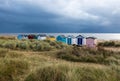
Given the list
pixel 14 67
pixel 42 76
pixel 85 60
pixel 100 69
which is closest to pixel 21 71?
pixel 14 67

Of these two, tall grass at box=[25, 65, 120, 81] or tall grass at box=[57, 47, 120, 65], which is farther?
tall grass at box=[57, 47, 120, 65]

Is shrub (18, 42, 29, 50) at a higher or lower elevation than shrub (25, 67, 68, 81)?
lower

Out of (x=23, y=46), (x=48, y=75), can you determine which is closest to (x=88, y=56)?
(x=23, y=46)

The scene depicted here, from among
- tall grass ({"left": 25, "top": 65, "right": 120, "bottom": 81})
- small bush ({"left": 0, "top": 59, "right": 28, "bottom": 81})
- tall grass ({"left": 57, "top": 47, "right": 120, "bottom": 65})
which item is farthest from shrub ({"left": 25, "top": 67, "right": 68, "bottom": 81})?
tall grass ({"left": 57, "top": 47, "right": 120, "bottom": 65})

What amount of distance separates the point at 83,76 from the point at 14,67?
248 cm

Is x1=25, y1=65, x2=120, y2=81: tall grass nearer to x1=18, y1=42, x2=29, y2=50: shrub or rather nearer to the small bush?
the small bush

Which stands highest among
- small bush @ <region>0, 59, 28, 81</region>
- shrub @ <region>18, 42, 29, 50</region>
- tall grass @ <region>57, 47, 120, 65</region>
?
small bush @ <region>0, 59, 28, 81</region>

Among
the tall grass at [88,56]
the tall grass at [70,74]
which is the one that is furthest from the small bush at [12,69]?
the tall grass at [88,56]

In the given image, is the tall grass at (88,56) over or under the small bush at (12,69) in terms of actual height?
under

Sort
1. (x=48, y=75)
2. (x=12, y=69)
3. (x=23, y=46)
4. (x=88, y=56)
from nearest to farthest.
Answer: (x=48, y=75), (x=12, y=69), (x=88, y=56), (x=23, y=46)

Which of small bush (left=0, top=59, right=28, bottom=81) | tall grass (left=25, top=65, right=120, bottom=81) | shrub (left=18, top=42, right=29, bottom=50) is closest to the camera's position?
tall grass (left=25, top=65, right=120, bottom=81)

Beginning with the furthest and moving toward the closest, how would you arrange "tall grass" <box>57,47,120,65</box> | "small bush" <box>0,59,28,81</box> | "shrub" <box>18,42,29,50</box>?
"shrub" <box>18,42,29,50</box> < "tall grass" <box>57,47,120,65</box> < "small bush" <box>0,59,28,81</box>

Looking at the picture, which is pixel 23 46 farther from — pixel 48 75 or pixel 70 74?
pixel 70 74

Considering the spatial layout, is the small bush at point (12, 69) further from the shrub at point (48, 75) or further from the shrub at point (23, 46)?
the shrub at point (23, 46)
